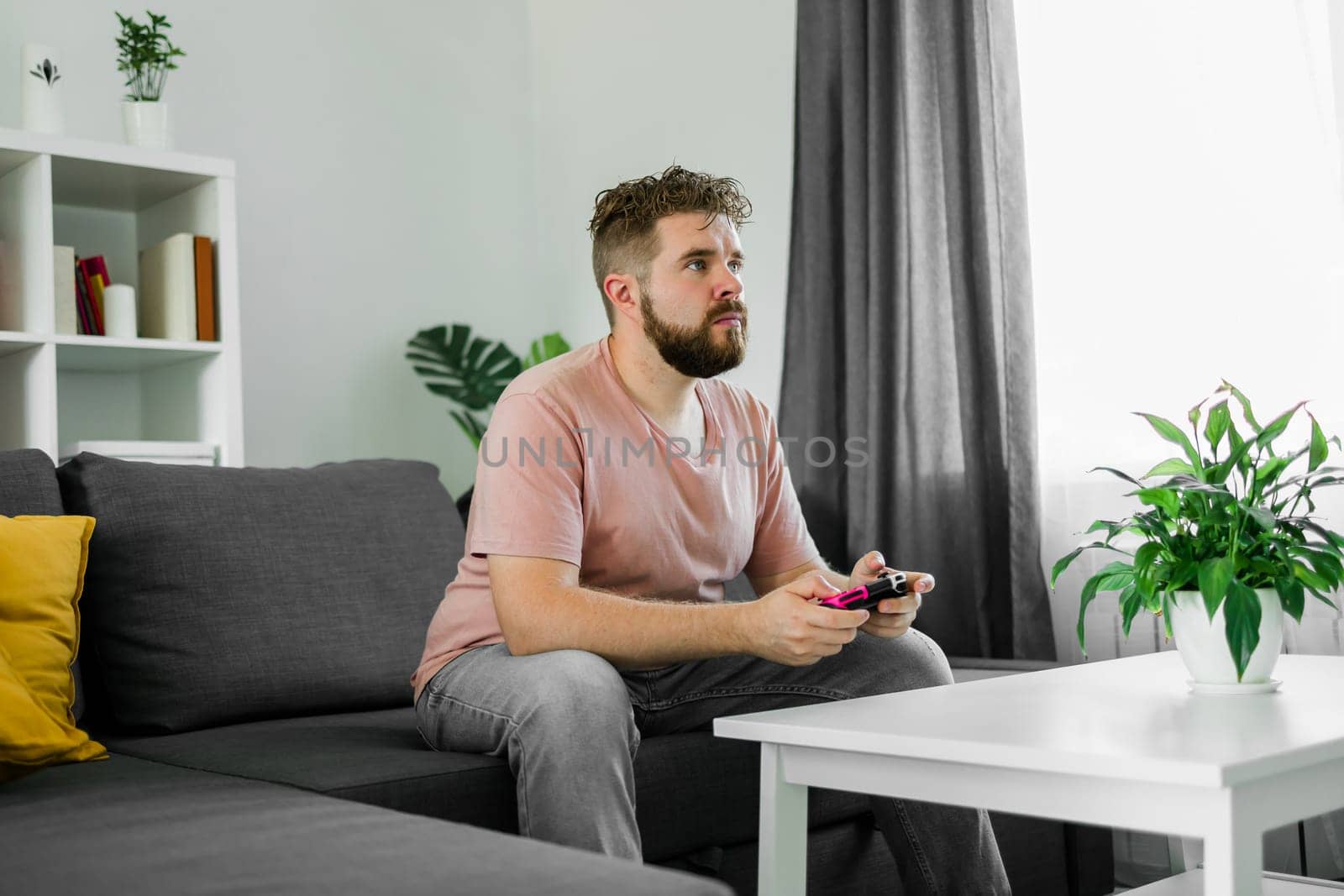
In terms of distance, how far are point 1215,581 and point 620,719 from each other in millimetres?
663

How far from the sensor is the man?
4.90 ft

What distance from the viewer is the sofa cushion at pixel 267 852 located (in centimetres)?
92

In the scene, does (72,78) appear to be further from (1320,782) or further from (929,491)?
(1320,782)

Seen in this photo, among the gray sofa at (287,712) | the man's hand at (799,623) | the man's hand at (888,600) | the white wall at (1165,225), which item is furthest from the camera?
the white wall at (1165,225)

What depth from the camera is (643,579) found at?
72.0 inches

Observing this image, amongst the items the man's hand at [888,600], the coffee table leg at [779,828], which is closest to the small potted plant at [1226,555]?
the man's hand at [888,600]

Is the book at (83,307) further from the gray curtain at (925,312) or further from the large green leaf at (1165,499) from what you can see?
the large green leaf at (1165,499)

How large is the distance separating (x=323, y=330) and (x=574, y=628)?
2137mm

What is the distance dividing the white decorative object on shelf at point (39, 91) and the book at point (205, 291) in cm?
38

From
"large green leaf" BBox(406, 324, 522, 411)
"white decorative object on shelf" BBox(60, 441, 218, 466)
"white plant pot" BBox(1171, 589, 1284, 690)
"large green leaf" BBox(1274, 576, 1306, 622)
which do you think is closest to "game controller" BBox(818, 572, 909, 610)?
"white plant pot" BBox(1171, 589, 1284, 690)

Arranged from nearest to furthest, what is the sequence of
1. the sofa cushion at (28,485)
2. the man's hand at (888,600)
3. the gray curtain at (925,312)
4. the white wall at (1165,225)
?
Result: 1. the man's hand at (888,600)
2. the sofa cushion at (28,485)
3. the white wall at (1165,225)
4. the gray curtain at (925,312)

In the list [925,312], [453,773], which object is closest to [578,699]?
[453,773]

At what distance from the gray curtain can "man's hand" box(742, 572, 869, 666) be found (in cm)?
121

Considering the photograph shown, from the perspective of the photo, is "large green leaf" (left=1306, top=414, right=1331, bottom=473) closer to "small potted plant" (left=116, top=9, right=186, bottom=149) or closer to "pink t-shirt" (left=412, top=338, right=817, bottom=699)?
"pink t-shirt" (left=412, top=338, right=817, bottom=699)
